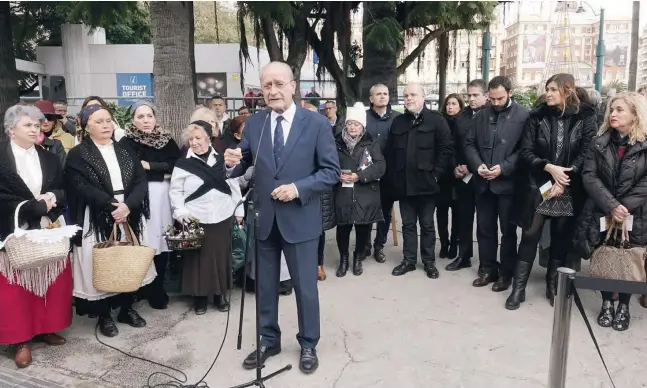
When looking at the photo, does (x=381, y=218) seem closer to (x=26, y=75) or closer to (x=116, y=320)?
(x=116, y=320)

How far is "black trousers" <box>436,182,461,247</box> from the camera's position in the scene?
18.2 feet

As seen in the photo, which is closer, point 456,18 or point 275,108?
point 275,108

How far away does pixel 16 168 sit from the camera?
3.52m

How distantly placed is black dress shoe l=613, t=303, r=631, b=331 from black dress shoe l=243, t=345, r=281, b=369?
8.36 ft

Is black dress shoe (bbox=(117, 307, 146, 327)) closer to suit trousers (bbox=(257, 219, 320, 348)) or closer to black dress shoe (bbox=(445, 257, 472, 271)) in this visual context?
suit trousers (bbox=(257, 219, 320, 348))

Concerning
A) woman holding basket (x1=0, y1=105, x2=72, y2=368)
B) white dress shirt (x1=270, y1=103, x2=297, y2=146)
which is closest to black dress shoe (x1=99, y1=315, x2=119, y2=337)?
woman holding basket (x1=0, y1=105, x2=72, y2=368)

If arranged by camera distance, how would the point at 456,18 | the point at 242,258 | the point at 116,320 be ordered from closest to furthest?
the point at 116,320
the point at 242,258
the point at 456,18

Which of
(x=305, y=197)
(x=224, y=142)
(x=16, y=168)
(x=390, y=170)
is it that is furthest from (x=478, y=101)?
(x=16, y=168)

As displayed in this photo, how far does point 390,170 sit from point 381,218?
19.5 inches

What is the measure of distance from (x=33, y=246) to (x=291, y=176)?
171 centimetres

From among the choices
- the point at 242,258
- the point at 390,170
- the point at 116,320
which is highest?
the point at 390,170

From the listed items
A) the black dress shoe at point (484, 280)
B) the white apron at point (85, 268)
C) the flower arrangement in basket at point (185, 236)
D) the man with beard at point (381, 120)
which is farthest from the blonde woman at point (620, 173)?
the white apron at point (85, 268)

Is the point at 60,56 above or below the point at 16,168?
above

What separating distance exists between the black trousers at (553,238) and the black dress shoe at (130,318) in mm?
3157
